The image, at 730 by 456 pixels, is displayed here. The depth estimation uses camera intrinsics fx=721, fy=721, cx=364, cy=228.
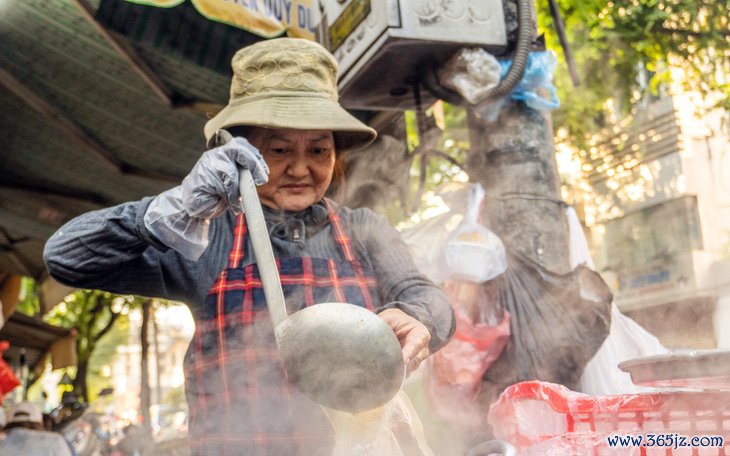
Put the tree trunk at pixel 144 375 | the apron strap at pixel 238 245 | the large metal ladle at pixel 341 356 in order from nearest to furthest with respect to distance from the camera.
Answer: the large metal ladle at pixel 341 356 < the apron strap at pixel 238 245 < the tree trunk at pixel 144 375

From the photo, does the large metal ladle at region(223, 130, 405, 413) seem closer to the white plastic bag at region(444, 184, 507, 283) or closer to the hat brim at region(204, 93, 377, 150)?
the hat brim at region(204, 93, 377, 150)

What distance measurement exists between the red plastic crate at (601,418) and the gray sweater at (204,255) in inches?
12.8

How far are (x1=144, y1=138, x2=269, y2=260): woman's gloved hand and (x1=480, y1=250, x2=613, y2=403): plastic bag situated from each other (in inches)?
58.8

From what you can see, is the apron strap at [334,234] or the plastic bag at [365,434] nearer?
the plastic bag at [365,434]

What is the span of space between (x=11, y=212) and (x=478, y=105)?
4458mm

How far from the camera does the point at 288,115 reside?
7.09 ft

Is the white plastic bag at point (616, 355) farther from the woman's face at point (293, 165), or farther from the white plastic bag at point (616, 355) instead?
the woman's face at point (293, 165)

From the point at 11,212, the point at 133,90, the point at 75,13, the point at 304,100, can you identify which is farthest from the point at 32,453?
the point at 304,100

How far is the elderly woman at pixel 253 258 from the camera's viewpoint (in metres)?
1.92

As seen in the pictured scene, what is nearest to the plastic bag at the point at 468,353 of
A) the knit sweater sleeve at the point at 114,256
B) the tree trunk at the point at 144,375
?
the knit sweater sleeve at the point at 114,256

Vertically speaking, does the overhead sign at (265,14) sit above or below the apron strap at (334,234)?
above

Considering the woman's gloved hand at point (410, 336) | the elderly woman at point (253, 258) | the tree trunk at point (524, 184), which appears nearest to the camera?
the woman's gloved hand at point (410, 336)

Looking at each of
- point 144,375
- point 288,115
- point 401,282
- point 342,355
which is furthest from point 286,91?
point 144,375

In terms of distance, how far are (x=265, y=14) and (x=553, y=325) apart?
2258mm
